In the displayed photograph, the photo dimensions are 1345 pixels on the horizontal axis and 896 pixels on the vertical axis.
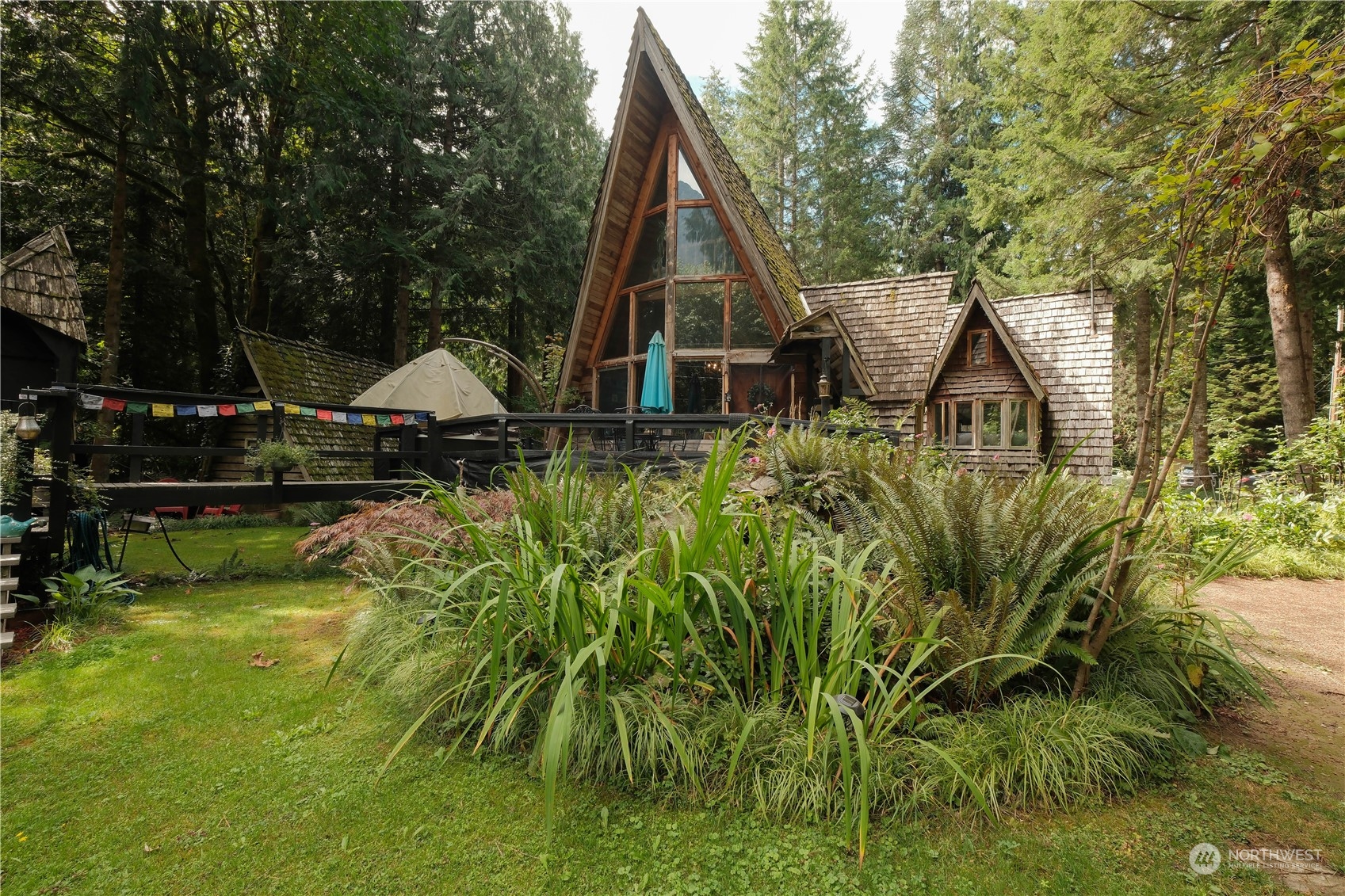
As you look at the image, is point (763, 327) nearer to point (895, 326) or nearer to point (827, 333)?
point (827, 333)

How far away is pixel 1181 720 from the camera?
7.30ft

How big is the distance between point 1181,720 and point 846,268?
21402 millimetres

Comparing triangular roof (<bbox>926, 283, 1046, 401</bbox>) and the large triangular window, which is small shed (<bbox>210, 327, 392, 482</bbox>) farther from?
triangular roof (<bbox>926, 283, 1046, 401</bbox>)

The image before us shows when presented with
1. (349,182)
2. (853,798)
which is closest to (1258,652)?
(853,798)

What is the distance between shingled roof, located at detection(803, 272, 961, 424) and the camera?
11.2 m

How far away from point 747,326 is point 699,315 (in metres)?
0.90

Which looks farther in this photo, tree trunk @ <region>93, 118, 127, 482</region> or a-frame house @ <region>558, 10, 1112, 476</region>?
tree trunk @ <region>93, 118, 127, 482</region>

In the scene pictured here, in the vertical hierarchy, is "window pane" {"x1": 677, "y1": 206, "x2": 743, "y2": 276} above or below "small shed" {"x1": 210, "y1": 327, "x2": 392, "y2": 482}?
above

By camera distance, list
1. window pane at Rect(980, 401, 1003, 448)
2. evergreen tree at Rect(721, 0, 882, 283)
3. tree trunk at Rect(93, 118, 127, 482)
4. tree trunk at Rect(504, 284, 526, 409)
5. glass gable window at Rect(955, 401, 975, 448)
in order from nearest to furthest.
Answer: tree trunk at Rect(93, 118, 127, 482)
window pane at Rect(980, 401, 1003, 448)
glass gable window at Rect(955, 401, 975, 448)
tree trunk at Rect(504, 284, 526, 409)
evergreen tree at Rect(721, 0, 882, 283)

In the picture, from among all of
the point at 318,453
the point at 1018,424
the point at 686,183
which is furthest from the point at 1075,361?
the point at 318,453

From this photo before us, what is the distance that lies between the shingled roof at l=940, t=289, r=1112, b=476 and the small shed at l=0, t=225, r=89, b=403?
14.4 metres

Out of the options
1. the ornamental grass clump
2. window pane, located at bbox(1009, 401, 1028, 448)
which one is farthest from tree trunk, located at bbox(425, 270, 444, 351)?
the ornamental grass clump

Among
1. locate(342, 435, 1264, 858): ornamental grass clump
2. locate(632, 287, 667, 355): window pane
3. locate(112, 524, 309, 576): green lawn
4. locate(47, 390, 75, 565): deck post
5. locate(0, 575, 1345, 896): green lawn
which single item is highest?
locate(632, 287, 667, 355): window pane

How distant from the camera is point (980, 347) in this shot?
12477 mm
